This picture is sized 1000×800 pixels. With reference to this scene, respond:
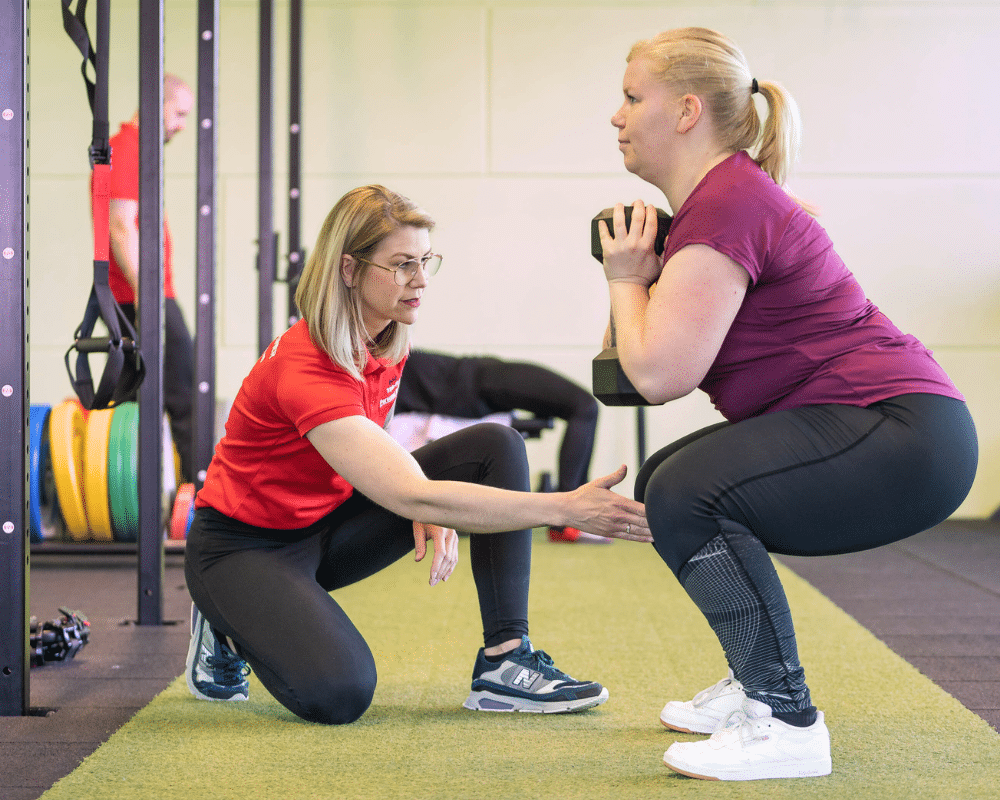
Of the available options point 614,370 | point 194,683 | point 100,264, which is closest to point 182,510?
point 100,264

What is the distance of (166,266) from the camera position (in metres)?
3.74

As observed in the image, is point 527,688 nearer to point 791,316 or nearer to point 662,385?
point 662,385

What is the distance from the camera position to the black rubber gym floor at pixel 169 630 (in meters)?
1.69

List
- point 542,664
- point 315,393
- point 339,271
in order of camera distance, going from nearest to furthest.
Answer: point 315,393 < point 339,271 < point 542,664

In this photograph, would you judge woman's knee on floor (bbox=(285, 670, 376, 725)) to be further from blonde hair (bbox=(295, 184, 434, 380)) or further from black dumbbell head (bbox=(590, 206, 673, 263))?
black dumbbell head (bbox=(590, 206, 673, 263))

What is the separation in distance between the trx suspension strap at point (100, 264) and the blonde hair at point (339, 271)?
2.36 feet

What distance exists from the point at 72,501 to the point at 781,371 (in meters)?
2.82

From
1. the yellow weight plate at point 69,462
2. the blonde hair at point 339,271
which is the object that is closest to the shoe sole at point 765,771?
the blonde hair at point 339,271

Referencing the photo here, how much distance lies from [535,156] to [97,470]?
251 centimetres

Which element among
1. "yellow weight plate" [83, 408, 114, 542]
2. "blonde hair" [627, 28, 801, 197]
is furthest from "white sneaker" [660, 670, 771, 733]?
"yellow weight plate" [83, 408, 114, 542]

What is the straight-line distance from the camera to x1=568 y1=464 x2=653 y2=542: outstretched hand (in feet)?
4.67

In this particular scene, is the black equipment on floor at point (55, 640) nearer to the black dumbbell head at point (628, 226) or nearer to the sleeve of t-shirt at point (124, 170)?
the black dumbbell head at point (628, 226)

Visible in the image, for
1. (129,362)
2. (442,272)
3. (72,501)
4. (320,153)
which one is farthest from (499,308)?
(129,362)

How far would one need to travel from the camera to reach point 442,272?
15.7 feet
